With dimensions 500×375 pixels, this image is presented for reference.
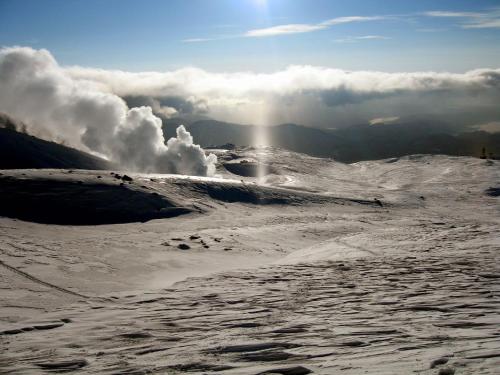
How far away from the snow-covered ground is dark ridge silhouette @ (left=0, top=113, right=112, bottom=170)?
14.0 m

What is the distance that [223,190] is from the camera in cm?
3362

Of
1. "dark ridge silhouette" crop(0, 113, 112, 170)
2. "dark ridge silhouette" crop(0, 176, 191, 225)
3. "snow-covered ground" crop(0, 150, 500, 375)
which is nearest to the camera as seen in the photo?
"snow-covered ground" crop(0, 150, 500, 375)

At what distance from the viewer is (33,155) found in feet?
138

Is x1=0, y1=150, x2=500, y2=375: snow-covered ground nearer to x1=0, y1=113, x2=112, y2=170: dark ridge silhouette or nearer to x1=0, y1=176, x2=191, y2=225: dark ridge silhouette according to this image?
x1=0, y1=176, x2=191, y2=225: dark ridge silhouette

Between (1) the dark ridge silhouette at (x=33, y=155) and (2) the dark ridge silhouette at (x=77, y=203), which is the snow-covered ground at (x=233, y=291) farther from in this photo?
(1) the dark ridge silhouette at (x=33, y=155)

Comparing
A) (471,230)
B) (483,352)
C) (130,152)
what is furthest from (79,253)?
(130,152)

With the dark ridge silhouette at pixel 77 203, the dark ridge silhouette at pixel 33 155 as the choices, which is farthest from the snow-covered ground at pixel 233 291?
the dark ridge silhouette at pixel 33 155

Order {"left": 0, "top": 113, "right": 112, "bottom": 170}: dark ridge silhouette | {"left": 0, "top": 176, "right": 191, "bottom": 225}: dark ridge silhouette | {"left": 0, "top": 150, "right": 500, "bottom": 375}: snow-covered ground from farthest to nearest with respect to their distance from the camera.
→ {"left": 0, "top": 113, "right": 112, "bottom": 170}: dark ridge silhouette < {"left": 0, "top": 176, "right": 191, "bottom": 225}: dark ridge silhouette < {"left": 0, "top": 150, "right": 500, "bottom": 375}: snow-covered ground

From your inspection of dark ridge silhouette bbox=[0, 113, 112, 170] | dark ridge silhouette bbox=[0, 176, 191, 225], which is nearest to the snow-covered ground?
dark ridge silhouette bbox=[0, 176, 191, 225]

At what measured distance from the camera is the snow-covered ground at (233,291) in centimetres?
699

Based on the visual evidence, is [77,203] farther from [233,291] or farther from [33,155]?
[33,155]

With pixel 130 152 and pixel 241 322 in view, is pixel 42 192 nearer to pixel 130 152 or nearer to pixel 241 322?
pixel 241 322

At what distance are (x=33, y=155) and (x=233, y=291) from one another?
35.8 meters

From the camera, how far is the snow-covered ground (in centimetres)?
699
